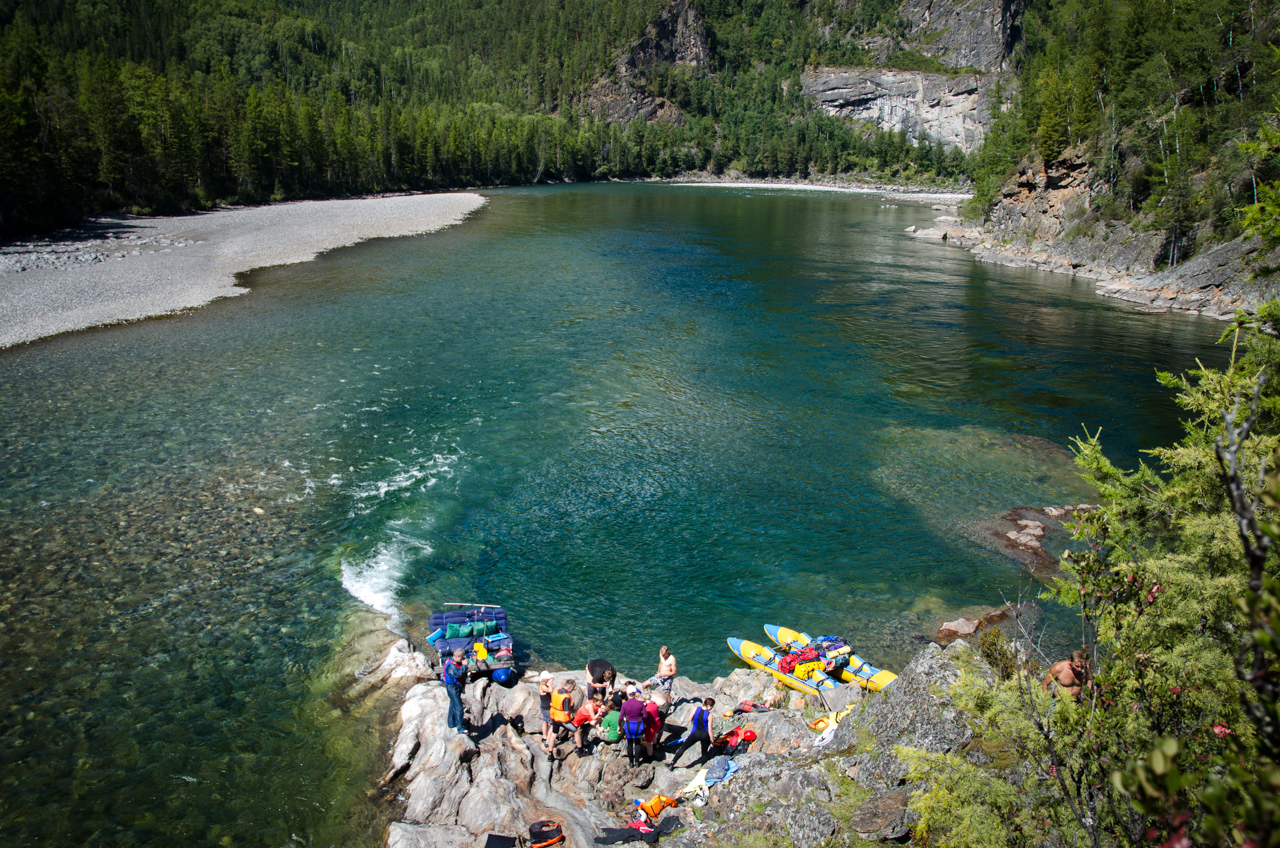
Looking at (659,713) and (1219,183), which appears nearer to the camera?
(659,713)

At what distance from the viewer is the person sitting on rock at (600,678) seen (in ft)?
48.9

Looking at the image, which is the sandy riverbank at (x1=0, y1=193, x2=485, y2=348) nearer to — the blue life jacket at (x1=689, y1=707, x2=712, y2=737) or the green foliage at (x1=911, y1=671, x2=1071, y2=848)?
the blue life jacket at (x1=689, y1=707, x2=712, y2=737)

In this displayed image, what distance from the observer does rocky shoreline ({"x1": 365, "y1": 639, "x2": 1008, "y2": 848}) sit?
1097cm

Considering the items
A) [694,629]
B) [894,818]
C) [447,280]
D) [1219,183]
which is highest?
[1219,183]

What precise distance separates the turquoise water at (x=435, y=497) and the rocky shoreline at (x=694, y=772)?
140 centimetres

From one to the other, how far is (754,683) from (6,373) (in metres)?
38.8

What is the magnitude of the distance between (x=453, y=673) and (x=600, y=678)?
332 cm

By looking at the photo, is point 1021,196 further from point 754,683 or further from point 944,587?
point 754,683

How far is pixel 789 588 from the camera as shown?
2109 centimetres

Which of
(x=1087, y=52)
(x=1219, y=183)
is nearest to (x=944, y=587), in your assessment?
(x=1219, y=183)

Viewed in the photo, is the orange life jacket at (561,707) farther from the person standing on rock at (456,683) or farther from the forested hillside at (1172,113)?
the forested hillside at (1172,113)

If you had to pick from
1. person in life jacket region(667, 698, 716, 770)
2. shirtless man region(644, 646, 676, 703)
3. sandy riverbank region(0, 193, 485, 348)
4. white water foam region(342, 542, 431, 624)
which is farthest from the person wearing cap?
sandy riverbank region(0, 193, 485, 348)

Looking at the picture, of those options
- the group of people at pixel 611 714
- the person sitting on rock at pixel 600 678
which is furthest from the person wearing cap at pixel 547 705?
the person sitting on rock at pixel 600 678

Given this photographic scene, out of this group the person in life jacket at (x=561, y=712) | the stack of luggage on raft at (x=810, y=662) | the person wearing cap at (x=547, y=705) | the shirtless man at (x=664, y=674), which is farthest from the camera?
the stack of luggage on raft at (x=810, y=662)
